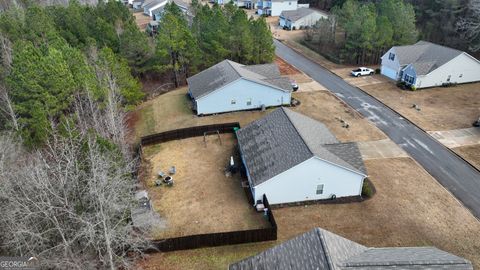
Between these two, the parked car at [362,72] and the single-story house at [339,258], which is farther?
the parked car at [362,72]

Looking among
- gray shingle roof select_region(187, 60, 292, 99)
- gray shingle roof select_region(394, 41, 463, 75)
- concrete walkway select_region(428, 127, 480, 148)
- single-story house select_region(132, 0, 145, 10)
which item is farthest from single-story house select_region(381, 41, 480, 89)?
single-story house select_region(132, 0, 145, 10)

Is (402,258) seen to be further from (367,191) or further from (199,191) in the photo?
(199,191)

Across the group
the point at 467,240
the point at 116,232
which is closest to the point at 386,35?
the point at 467,240

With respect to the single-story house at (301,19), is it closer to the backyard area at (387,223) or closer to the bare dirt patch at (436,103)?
the bare dirt patch at (436,103)

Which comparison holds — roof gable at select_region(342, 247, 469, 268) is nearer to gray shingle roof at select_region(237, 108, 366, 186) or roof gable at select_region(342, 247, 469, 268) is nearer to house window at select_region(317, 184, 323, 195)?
house window at select_region(317, 184, 323, 195)

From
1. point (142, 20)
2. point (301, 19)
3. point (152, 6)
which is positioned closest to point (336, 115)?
point (301, 19)

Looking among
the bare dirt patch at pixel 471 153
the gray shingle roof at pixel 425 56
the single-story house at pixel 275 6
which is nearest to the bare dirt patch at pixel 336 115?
the bare dirt patch at pixel 471 153
